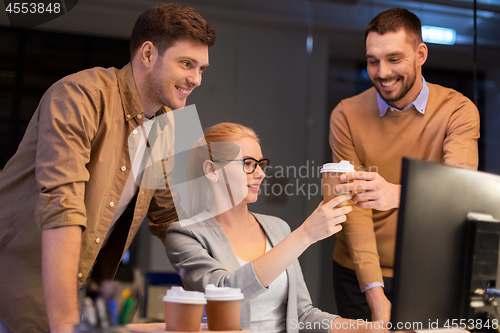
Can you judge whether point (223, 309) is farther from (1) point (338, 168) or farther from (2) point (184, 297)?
(1) point (338, 168)

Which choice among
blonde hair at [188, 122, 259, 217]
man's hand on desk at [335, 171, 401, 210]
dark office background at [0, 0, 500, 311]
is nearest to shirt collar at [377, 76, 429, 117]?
dark office background at [0, 0, 500, 311]

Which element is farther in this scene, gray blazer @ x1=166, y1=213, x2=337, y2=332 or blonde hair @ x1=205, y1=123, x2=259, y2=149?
blonde hair @ x1=205, y1=123, x2=259, y2=149

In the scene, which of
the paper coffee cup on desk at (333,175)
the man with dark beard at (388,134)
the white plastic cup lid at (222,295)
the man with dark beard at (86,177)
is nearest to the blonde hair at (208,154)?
the man with dark beard at (86,177)

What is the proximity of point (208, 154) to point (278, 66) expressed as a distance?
58.3 inches

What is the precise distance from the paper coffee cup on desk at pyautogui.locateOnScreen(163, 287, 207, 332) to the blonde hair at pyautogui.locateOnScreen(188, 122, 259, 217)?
72 cm

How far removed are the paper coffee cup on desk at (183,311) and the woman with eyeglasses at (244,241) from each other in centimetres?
32

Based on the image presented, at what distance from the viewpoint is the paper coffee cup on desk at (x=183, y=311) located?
921 mm

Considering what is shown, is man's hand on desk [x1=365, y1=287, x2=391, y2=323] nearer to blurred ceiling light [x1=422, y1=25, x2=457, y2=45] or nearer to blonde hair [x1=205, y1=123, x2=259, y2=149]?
blonde hair [x1=205, y1=123, x2=259, y2=149]

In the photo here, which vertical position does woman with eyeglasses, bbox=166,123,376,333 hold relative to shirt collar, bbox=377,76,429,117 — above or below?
below

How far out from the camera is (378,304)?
159 centimetres

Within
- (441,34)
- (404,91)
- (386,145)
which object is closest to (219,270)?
(386,145)

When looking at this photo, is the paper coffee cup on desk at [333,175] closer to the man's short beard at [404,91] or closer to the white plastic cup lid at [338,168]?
the white plastic cup lid at [338,168]

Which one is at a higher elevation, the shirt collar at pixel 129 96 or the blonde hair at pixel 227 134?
the shirt collar at pixel 129 96

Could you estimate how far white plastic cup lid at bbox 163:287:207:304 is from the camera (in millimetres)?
920
